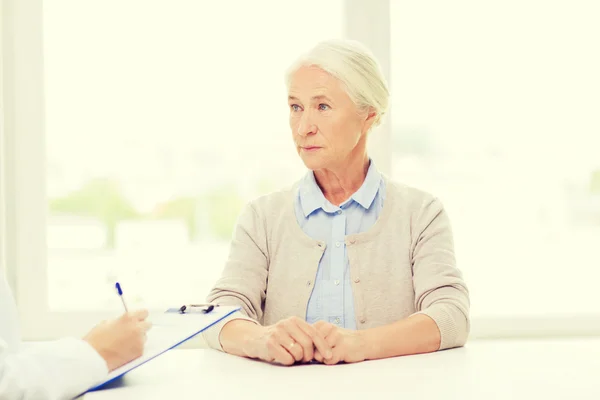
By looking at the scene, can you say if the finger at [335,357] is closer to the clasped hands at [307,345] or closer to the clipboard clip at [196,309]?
the clasped hands at [307,345]

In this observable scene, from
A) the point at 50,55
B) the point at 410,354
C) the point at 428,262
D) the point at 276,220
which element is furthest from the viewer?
the point at 50,55

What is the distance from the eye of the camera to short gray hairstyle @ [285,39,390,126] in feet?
6.47

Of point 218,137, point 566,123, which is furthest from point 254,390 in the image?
point 566,123

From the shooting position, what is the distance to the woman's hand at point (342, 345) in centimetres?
154

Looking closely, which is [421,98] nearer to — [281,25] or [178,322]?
[281,25]

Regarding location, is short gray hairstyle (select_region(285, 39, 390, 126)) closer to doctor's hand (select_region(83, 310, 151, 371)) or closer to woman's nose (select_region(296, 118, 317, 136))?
woman's nose (select_region(296, 118, 317, 136))

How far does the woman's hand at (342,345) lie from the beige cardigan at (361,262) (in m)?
0.34

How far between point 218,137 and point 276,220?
777 mm

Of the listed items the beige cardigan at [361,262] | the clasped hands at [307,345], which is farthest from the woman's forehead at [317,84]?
the clasped hands at [307,345]

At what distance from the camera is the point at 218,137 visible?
108 inches

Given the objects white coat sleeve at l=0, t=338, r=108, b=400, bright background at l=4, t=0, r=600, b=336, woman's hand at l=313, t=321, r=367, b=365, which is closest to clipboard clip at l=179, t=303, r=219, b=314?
woman's hand at l=313, t=321, r=367, b=365

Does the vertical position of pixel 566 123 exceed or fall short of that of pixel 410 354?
it exceeds it

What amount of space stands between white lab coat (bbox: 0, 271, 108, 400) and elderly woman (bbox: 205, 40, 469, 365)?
0.63 m

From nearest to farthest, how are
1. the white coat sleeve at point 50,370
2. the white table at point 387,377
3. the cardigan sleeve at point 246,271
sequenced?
1. the white coat sleeve at point 50,370
2. the white table at point 387,377
3. the cardigan sleeve at point 246,271
